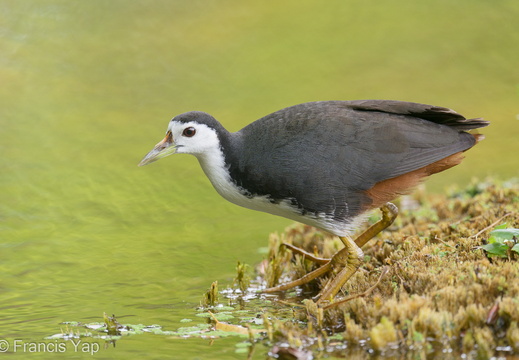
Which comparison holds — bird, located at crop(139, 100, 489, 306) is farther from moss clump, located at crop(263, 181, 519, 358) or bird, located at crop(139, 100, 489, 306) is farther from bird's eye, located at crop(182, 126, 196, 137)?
moss clump, located at crop(263, 181, 519, 358)

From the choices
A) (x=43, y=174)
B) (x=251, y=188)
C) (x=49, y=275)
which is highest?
(x=43, y=174)

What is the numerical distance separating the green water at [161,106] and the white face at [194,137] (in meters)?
1.25

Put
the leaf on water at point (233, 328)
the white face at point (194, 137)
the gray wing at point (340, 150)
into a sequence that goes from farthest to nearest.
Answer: the white face at point (194, 137), the gray wing at point (340, 150), the leaf on water at point (233, 328)

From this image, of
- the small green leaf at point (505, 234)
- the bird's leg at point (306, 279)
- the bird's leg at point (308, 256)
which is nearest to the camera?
the small green leaf at point (505, 234)

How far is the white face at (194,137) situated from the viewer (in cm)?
580

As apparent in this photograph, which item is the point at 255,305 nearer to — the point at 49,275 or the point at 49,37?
the point at 49,275

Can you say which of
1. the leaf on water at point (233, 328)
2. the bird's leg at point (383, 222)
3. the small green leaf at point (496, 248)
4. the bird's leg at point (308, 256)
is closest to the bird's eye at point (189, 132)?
the bird's leg at point (308, 256)

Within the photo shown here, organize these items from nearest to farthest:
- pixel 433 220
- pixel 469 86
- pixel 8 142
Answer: pixel 433 220, pixel 8 142, pixel 469 86

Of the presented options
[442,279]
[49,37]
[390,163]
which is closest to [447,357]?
[442,279]

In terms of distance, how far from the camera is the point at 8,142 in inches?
395

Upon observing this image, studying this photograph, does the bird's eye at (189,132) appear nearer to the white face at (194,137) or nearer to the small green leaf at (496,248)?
the white face at (194,137)

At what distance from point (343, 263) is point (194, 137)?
62.2 inches

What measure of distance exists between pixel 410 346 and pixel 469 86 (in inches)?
364

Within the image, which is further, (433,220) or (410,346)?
(433,220)
